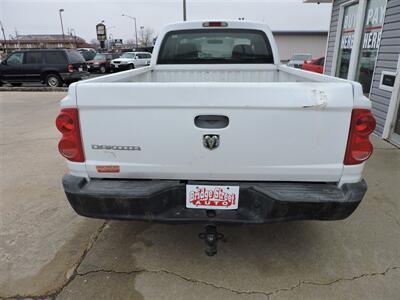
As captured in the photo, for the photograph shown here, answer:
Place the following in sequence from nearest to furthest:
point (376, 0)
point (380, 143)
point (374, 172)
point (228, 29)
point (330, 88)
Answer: point (330, 88) → point (228, 29) → point (374, 172) → point (380, 143) → point (376, 0)

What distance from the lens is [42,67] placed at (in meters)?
13.8

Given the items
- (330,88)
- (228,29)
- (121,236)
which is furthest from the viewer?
(228,29)

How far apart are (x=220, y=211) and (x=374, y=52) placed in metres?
6.01

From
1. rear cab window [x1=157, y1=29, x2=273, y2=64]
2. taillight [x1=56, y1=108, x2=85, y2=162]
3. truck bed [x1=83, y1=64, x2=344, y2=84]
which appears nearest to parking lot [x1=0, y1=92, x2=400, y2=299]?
taillight [x1=56, y1=108, x2=85, y2=162]

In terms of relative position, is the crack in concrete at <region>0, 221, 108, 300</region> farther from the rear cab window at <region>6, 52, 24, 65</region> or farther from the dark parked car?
the dark parked car

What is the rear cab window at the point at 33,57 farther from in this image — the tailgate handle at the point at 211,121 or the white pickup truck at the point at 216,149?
the tailgate handle at the point at 211,121

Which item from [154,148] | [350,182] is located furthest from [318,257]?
[154,148]

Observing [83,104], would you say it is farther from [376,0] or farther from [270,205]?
[376,0]

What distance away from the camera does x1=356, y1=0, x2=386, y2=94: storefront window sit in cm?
625

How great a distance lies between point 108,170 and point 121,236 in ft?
3.43

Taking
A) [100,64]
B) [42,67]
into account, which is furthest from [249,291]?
[100,64]

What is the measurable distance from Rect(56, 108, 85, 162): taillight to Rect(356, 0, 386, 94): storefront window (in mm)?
6277

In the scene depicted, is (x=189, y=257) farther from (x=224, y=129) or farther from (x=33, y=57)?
(x=33, y=57)

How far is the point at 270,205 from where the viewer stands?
2088 millimetres
